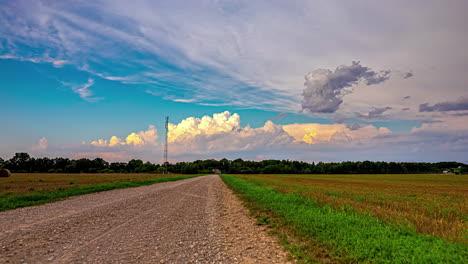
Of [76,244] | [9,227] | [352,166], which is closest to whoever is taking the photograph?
[76,244]

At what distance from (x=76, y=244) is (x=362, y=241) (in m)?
7.70

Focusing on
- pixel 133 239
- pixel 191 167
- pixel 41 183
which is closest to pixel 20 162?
pixel 191 167

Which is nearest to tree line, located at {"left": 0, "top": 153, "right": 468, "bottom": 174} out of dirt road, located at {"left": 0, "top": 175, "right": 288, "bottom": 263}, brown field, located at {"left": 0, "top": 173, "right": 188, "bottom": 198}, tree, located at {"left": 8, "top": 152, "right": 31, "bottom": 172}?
tree, located at {"left": 8, "top": 152, "right": 31, "bottom": 172}

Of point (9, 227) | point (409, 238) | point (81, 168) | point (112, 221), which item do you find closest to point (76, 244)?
point (112, 221)

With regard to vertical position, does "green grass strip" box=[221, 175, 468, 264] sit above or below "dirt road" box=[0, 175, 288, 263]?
above

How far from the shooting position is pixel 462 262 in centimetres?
532

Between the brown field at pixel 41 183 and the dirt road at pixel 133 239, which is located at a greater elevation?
the dirt road at pixel 133 239

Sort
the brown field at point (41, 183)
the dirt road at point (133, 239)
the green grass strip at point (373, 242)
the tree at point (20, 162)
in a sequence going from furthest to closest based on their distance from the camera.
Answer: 1. the tree at point (20, 162)
2. the brown field at point (41, 183)
3. the dirt road at point (133, 239)
4. the green grass strip at point (373, 242)

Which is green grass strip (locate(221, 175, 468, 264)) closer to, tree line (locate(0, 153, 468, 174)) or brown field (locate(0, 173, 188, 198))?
brown field (locate(0, 173, 188, 198))

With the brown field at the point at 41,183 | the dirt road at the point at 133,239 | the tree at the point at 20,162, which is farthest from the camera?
the tree at the point at 20,162

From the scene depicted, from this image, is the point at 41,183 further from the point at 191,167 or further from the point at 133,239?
the point at 191,167

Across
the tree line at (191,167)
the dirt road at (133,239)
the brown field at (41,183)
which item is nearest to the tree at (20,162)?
the tree line at (191,167)

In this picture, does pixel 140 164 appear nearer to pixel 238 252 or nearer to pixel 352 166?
pixel 352 166

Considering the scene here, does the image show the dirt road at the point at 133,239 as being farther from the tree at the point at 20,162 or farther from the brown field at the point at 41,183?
the tree at the point at 20,162
